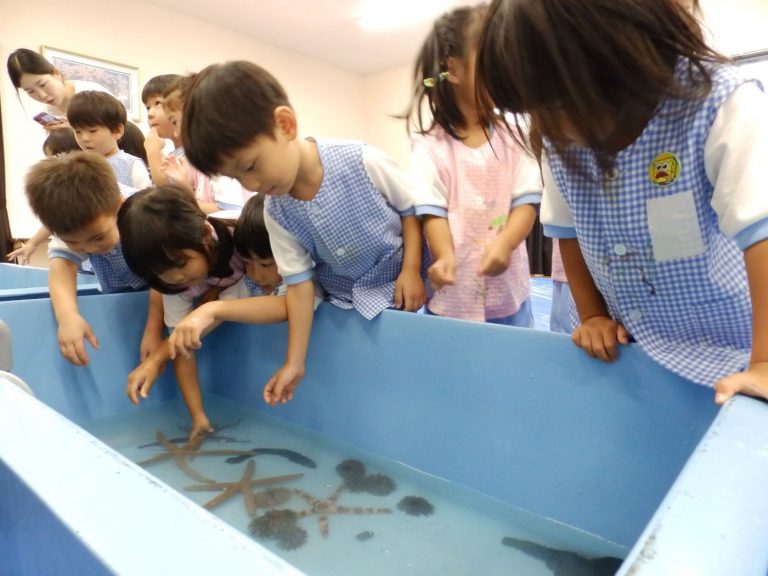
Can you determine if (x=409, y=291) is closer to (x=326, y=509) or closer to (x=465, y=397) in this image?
(x=465, y=397)

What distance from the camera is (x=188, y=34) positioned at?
375 cm

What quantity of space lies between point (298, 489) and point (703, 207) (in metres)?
0.64

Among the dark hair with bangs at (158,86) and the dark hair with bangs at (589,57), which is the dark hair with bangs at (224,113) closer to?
the dark hair with bangs at (589,57)

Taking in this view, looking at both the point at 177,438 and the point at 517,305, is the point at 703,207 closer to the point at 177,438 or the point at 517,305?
the point at 517,305

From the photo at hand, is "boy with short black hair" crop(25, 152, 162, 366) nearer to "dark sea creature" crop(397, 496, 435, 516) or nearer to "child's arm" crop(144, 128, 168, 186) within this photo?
"child's arm" crop(144, 128, 168, 186)

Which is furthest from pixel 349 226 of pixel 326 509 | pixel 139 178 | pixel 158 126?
pixel 139 178

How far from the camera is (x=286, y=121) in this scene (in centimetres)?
76

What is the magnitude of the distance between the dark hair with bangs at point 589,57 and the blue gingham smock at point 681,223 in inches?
1.6

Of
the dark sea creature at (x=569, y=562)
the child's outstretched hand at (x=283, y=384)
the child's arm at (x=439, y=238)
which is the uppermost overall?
the child's arm at (x=439, y=238)

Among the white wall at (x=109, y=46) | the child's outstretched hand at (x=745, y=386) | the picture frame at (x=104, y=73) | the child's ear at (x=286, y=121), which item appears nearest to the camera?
the child's outstretched hand at (x=745, y=386)

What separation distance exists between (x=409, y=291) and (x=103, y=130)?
117 centimetres

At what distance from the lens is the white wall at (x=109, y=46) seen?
2.92m

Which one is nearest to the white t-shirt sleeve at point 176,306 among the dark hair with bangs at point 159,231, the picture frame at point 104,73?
the dark hair with bangs at point 159,231

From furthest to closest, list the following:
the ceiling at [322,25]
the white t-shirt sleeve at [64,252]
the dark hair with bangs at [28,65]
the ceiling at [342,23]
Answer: the ceiling at [322,25] → the ceiling at [342,23] → the dark hair with bangs at [28,65] → the white t-shirt sleeve at [64,252]
